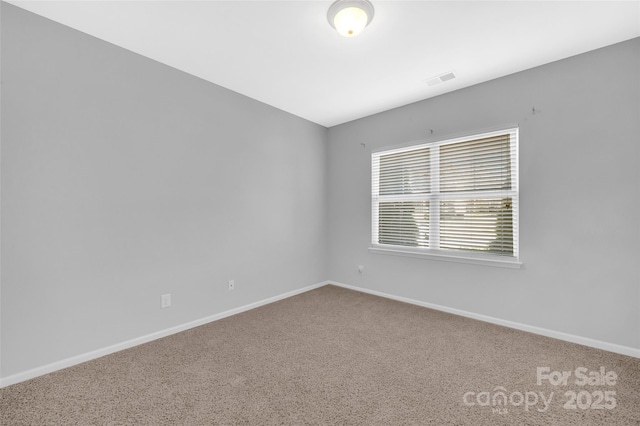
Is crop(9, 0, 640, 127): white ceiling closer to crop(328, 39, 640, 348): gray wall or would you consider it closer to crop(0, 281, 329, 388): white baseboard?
crop(328, 39, 640, 348): gray wall

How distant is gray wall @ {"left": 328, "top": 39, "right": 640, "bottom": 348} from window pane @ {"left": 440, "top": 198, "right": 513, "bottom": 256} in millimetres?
165

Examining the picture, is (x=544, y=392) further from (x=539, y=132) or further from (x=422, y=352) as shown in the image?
(x=539, y=132)

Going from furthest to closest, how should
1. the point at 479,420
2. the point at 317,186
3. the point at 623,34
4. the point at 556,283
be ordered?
the point at 317,186 → the point at 556,283 → the point at 623,34 → the point at 479,420

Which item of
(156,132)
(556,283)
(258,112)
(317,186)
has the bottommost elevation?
(556,283)

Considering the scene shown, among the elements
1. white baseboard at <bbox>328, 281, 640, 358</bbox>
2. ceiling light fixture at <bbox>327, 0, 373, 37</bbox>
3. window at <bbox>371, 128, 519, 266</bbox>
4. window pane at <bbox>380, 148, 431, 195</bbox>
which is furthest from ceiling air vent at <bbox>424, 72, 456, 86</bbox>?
white baseboard at <bbox>328, 281, 640, 358</bbox>

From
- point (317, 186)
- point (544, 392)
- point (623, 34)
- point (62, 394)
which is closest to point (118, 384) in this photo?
point (62, 394)

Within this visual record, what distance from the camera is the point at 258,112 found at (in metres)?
3.52

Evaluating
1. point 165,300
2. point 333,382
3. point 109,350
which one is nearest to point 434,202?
point 333,382

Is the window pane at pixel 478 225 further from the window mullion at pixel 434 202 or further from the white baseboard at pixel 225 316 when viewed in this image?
the white baseboard at pixel 225 316

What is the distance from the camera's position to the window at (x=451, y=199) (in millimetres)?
2912

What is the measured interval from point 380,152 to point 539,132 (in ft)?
5.98

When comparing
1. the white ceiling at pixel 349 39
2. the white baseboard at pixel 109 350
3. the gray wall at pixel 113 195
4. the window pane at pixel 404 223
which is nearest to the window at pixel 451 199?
the window pane at pixel 404 223

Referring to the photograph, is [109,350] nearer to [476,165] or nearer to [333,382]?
[333,382]

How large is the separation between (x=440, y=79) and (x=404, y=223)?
1.81 metres
